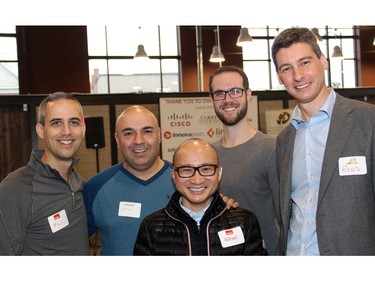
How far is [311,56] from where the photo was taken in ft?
6.08

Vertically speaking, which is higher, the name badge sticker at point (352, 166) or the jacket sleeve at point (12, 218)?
the name badge sticker at point (352, 166)

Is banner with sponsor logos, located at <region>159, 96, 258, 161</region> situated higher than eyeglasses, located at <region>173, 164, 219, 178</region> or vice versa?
banner with sponsor logos, located at <region>159, 96, 258, 161</region>

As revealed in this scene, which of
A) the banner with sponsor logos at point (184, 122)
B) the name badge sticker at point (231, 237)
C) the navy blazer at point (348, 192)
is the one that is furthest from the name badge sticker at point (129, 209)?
the banner with sponsor logos at point (184, 122)

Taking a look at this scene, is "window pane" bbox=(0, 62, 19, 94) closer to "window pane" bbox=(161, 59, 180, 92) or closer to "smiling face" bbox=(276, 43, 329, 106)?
"window pane" bbox=(161, 59, 180, 92)

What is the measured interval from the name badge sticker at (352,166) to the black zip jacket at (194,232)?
657mm

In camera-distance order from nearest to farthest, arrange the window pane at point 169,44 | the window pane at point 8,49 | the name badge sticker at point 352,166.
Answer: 1. the name badge sticker at point 352,166
2. the window pane at point 8,49
3. the window pane at point 169,44

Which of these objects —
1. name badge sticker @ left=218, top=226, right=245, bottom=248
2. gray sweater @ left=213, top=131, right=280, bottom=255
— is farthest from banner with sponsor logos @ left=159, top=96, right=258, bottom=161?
name badge sticker @ left=218, top=226, right=245, bottom=248

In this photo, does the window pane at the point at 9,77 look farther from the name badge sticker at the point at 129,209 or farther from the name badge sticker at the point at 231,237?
the name badge sticker at the point at 231,237

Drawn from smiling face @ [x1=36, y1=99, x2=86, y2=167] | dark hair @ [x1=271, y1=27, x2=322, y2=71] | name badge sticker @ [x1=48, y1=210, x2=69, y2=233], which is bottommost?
name badge sticker @ [x1=48, y1=210, x2=69, y2=233]

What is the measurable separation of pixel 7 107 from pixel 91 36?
9.02 meters

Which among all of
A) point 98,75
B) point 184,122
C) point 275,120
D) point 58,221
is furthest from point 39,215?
point 98,75

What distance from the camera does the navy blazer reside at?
167 centimetres

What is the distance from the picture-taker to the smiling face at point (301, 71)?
1.83 meters
